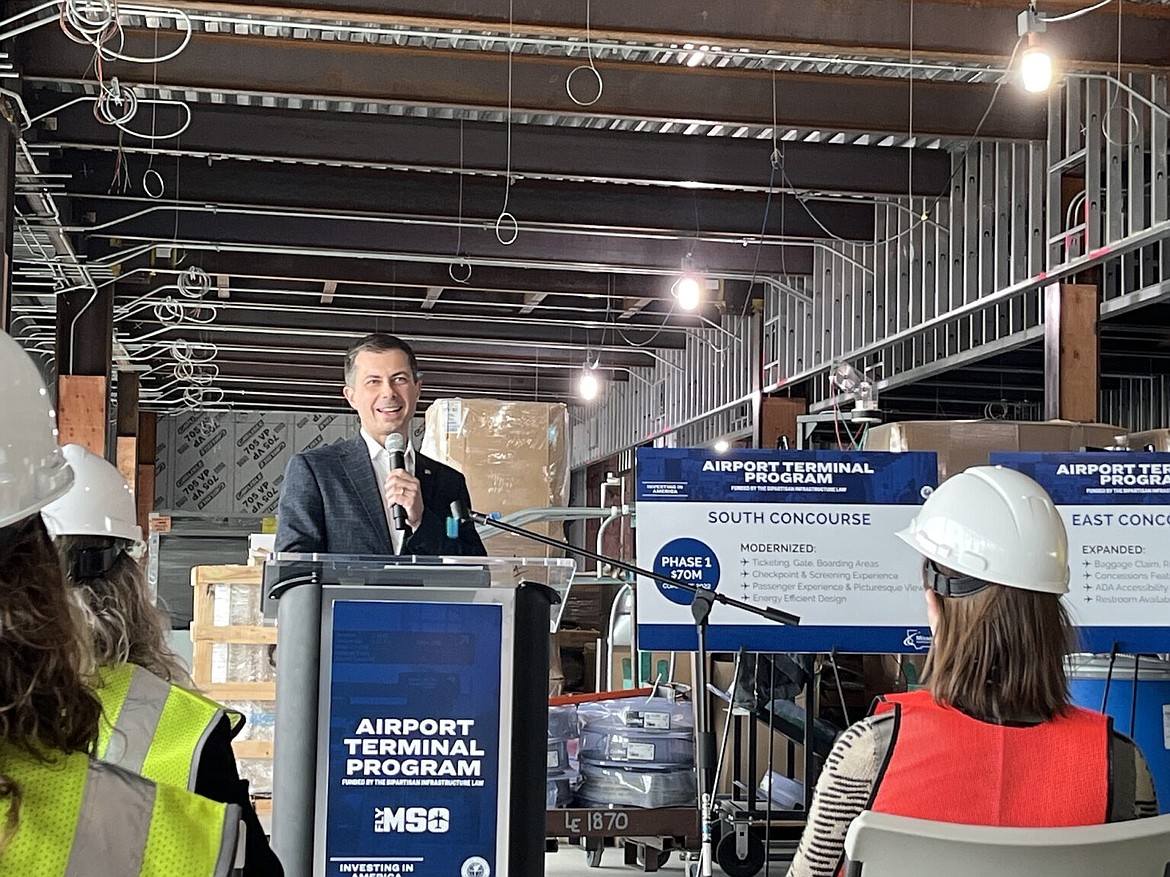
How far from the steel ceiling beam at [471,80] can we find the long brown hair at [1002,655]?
5824 millimetres

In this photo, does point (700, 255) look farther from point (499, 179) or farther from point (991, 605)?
point (991, 605)

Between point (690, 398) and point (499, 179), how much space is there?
5.82 m

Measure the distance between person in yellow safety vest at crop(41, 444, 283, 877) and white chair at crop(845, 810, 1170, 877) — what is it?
76cm

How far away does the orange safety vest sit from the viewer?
209 cm

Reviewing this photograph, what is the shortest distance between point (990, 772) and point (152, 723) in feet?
3.86

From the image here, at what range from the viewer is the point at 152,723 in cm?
164

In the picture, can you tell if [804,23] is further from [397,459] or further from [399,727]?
[399,727]

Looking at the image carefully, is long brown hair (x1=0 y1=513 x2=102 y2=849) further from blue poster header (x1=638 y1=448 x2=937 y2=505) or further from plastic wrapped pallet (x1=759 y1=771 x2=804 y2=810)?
plastic wrapped pallet (x1=759 y1=771 x2=804 y2=810)

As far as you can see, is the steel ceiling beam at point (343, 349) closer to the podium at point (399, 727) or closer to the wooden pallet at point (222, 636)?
the wooden pallet at point (222, 636)

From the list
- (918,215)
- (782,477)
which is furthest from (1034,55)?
(918,215)

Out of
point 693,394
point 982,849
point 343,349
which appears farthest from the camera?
point 343,349

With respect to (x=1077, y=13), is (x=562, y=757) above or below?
below

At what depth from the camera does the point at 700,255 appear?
12.2 meters

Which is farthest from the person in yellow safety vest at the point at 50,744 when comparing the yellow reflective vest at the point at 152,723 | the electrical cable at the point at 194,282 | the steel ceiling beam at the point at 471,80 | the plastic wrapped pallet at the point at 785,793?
the electrical cable at the point at 194,282
